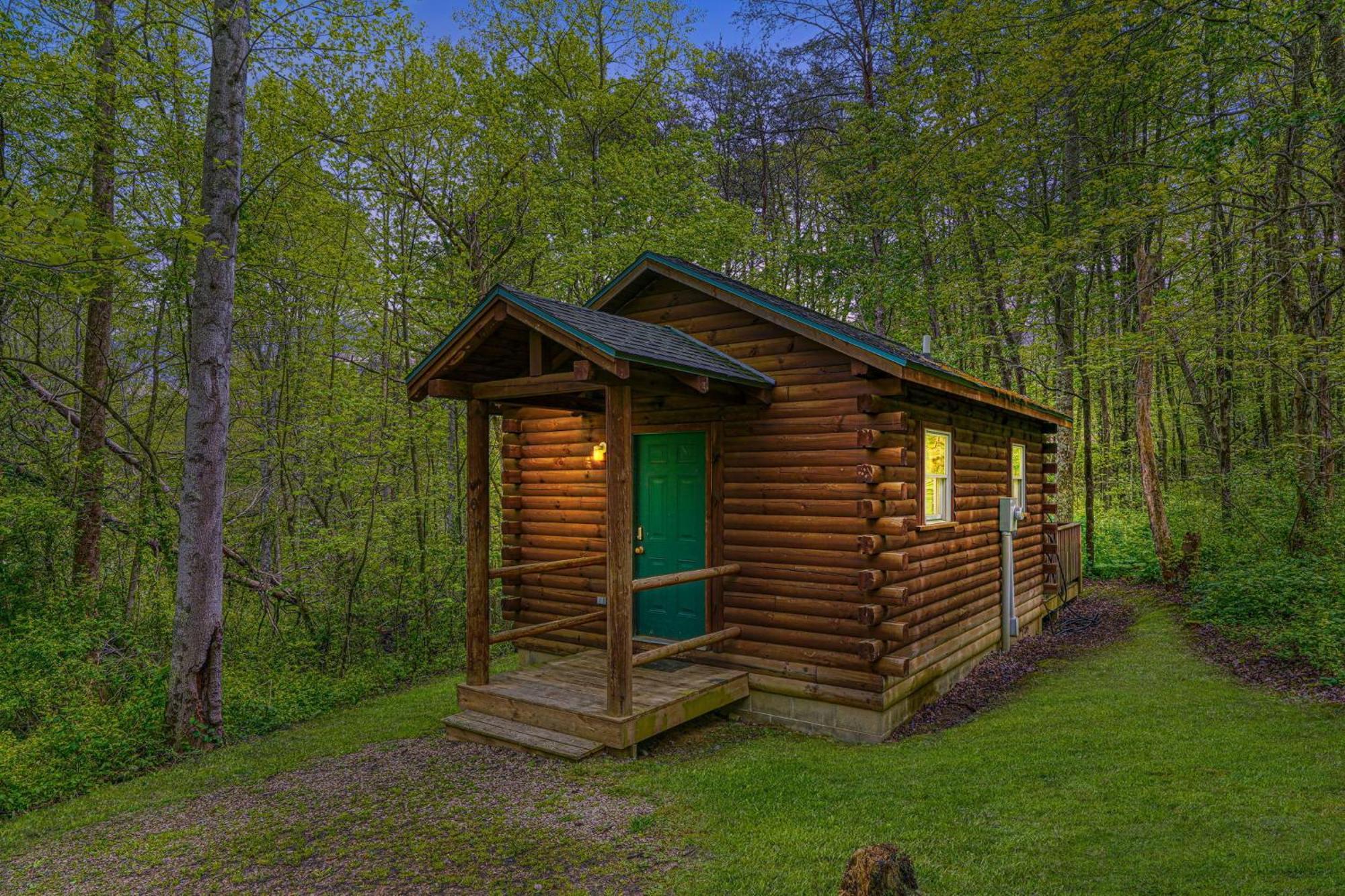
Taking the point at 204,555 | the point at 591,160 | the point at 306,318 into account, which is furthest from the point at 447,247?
the point at 204,555

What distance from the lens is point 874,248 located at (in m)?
16.0

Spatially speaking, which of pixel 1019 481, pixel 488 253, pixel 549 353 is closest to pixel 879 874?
pixel 549 353

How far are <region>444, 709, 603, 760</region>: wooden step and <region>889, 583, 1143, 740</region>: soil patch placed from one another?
10.0 ft

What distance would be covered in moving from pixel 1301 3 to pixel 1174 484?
12145mm

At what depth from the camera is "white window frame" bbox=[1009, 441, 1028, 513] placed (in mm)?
10109

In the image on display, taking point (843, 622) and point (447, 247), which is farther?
point (447, 247)

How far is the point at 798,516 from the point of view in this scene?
22.1ft

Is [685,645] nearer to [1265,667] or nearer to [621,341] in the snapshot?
[621,341]

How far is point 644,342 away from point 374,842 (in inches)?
162

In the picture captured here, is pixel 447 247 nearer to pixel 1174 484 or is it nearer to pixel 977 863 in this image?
pixel 977 863

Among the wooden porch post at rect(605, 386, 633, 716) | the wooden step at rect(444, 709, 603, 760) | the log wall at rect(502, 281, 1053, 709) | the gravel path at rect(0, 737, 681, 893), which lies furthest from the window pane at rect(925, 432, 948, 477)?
the gravel path at rect(0, 737, 681, 893)

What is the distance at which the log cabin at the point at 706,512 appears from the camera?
577cm

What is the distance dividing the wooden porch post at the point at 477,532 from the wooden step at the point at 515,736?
512 millimetres

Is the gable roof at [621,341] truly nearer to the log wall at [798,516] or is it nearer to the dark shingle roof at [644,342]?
the dark shingle roof at [644,342]
